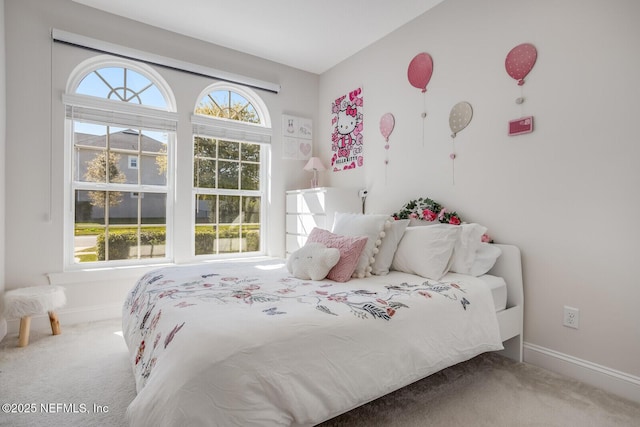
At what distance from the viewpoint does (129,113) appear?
3.08m

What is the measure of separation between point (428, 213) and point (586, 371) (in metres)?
1.40

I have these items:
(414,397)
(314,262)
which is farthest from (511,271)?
(314,262)

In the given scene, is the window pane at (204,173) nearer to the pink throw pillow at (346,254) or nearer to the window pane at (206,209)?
the window pane at (206,209)

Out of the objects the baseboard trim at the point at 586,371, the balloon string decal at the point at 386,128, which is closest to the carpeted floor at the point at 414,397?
the baseboard trim at the point at 586,371

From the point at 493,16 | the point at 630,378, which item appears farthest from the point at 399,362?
the point at 493,16

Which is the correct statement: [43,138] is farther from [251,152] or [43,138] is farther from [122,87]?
[251,152]

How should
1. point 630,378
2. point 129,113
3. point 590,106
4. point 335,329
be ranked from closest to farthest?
point 335,329
point 630,378
point 590,106
point 129,113

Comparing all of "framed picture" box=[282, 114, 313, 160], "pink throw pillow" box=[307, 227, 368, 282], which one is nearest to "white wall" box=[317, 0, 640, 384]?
"pink throw pillow" box=[307, 227, 368, 282]

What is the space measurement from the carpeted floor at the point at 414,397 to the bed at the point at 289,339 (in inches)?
9.8

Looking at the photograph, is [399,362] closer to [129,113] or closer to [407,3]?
[407,3]

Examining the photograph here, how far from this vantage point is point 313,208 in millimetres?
3488

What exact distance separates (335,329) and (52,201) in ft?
9.18

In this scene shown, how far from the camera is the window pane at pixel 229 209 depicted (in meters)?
3.68

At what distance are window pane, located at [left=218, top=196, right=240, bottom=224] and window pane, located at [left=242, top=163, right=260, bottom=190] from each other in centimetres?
20
